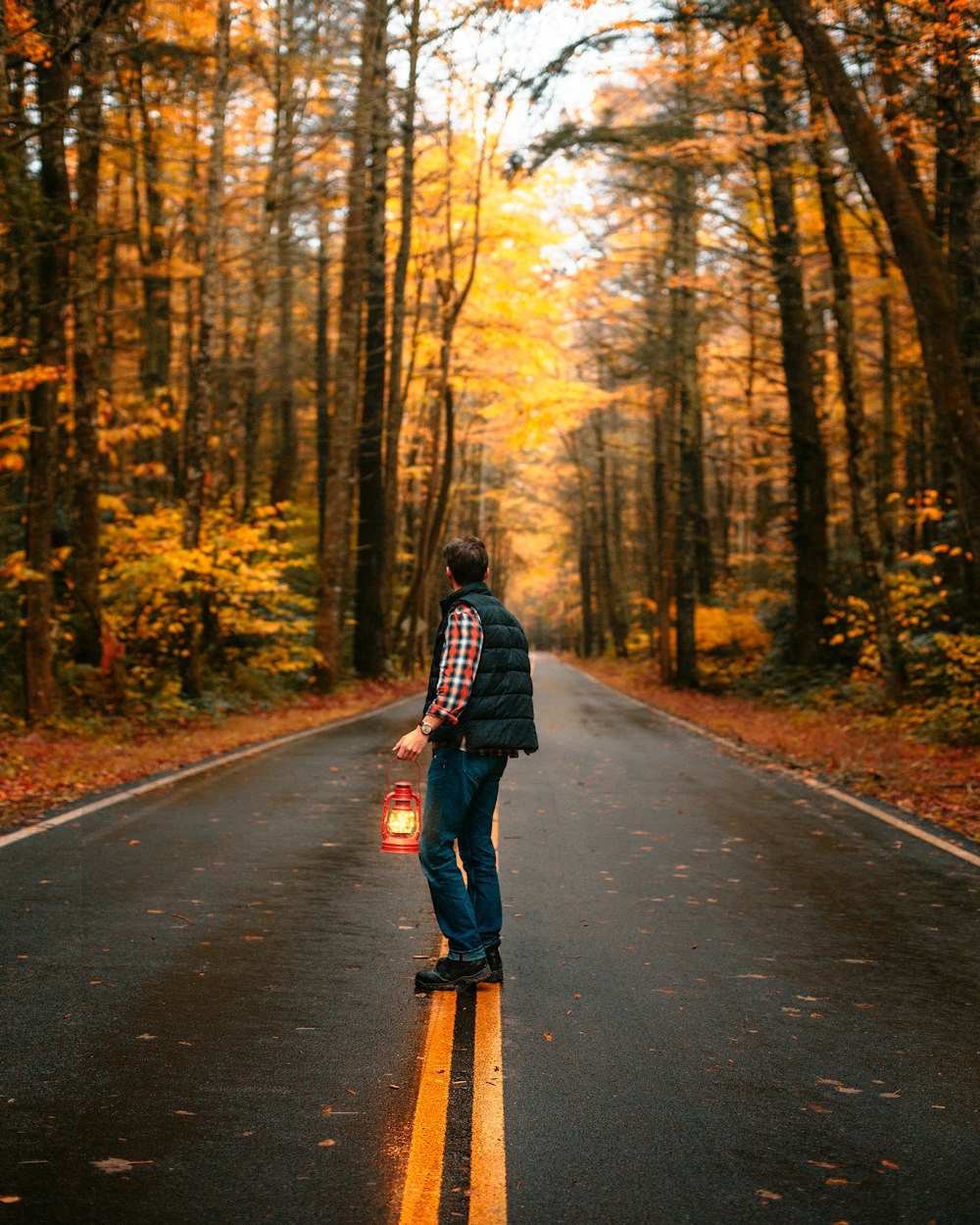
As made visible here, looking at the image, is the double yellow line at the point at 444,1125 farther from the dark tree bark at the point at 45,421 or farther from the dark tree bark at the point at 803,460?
the dark tree bark at the point at 803,460

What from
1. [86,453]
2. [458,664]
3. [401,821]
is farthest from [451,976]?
[86,453]

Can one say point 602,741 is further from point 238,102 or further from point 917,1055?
point 238,102

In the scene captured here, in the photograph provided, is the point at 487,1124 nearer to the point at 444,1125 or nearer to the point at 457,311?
the point at 444,1125

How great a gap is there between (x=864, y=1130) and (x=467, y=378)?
30.9m

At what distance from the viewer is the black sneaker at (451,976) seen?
553 centimetres

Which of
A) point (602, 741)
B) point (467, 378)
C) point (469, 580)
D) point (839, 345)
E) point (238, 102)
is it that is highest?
point (238, 102)

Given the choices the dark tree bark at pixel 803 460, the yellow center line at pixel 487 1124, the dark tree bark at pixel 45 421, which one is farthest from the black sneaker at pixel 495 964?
the dark tree bark at pixel 803 460

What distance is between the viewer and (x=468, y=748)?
18.5 ft

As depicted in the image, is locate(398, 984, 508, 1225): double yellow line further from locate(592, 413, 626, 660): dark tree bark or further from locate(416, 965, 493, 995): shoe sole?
locate(592, 413, 626, 660): dark tree bark

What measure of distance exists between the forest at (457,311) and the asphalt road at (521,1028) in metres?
6.86

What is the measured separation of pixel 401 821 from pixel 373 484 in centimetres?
2372

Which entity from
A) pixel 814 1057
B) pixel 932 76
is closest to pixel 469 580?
pixel 814 1057

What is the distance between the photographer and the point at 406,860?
8.75 m

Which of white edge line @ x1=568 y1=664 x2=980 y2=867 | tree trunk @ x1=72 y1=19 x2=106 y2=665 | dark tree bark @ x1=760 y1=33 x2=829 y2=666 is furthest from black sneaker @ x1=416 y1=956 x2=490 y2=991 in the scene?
dark tree bark @ x1=760 y1=33 x2=829 y2=666
